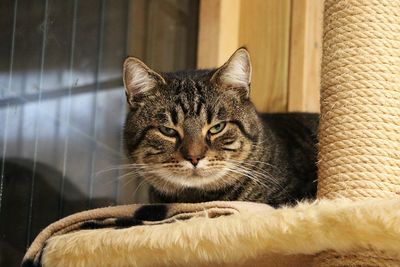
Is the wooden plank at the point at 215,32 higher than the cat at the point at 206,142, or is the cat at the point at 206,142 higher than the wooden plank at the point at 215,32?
the wooden plank at the point at 215,32

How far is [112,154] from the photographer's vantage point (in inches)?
80.6

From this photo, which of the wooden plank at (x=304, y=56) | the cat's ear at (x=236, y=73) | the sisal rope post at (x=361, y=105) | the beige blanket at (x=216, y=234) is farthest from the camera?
the wooden plank at (x=304, y=56)

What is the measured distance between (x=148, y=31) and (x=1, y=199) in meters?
0.82

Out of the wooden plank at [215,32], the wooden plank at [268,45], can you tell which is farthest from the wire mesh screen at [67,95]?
the wooden plank at [268,45]

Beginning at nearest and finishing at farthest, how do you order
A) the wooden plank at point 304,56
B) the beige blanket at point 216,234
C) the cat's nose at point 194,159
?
the beige blanket at point 216,234
the cat's nose at point 194,159
the wooden plank at point 304,56

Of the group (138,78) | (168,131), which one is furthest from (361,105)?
(138,78)

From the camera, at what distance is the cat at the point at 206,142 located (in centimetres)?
146

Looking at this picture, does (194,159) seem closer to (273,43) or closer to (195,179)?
(195,179)

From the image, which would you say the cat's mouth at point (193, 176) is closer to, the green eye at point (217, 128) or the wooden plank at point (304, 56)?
the green eye at point (217, 128)

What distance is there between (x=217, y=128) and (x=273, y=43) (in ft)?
2.29

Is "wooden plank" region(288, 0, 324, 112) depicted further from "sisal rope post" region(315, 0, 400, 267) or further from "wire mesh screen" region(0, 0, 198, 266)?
"sisal rope post" region(315, 0, 400, 267)

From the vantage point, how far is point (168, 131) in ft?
4.94

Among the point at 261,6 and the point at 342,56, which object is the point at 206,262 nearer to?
the point at 342,56

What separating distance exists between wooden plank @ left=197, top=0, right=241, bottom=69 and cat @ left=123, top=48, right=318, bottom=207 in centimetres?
43
